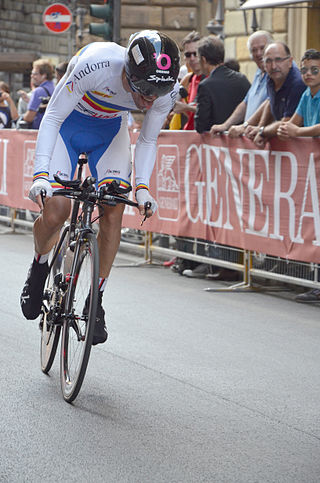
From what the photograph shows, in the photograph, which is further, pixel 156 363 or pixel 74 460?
pixel 156 363

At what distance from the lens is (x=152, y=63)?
203 inches

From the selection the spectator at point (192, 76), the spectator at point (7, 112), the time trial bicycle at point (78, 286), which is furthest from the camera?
the spectator at point (7, 112)

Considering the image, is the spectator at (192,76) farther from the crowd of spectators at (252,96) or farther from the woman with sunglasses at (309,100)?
the woman with sunglasses at (309,100)

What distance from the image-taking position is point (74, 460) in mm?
4473

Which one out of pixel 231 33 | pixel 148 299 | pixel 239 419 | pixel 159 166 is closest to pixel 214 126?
pixel 159 166

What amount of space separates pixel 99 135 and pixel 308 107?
11.6 ft

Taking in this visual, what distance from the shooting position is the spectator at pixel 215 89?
10484 mm

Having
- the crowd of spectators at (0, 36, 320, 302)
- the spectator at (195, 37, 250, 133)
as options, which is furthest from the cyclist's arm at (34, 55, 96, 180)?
the spectator at (195, 37, 250, 133)

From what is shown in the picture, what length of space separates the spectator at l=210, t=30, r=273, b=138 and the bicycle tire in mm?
4007

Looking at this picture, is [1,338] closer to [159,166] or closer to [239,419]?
[239,419]

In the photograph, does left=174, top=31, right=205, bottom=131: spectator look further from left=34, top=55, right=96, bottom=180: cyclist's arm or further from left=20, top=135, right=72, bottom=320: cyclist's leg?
left=34, top=55, right=96, bottom=180: cyclist's arm

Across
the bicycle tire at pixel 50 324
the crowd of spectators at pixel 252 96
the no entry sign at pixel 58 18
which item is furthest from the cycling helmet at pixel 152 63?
the no entry sign at pixel 58 18

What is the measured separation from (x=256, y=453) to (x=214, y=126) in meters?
5.94

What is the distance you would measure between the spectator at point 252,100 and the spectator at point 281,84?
10.7 inches
